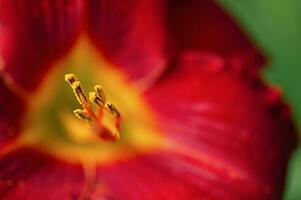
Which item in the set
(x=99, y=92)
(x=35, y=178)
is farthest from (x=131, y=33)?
(x=35, y=178)

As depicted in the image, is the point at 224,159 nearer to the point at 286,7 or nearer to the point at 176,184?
the point at 176,184

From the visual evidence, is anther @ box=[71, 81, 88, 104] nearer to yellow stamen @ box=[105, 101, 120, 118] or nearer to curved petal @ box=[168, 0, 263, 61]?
yellow stamen @ box=[105, 101, 120, 118]

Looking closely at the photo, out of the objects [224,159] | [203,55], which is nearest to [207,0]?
[203,55]

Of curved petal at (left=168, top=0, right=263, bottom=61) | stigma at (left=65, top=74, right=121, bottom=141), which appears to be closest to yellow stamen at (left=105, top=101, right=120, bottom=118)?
stigma at (left=65, top=74, right=121, bottom=141)

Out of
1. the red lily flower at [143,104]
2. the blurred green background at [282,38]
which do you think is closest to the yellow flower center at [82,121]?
the red lily flower at [143,104]

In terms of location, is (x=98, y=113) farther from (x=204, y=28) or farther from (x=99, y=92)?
(x=204, y=28)

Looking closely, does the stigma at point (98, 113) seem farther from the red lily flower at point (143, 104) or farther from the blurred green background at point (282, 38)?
the blurred green background at point (282, 38)
